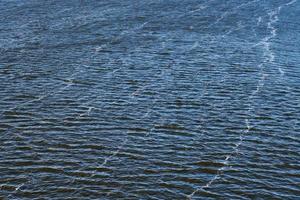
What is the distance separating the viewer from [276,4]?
116 meters

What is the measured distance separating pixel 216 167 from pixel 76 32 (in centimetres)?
5163

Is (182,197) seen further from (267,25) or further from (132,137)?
(267,25)

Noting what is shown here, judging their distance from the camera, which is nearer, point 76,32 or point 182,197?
point 182,197

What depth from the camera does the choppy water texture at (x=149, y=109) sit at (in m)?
41.4

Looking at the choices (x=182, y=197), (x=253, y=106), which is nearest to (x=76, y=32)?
(x=253, y=106)

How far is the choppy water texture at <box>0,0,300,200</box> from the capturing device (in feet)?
136

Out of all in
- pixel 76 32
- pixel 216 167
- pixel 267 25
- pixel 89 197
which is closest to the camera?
pixel 89 197

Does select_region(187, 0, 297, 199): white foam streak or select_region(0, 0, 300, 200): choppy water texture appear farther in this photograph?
select_region(187, 0, 297, 199): white foam streak

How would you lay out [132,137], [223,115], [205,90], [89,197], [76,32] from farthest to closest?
1. [76,32]
2. [205,90]
3. [223,115]
4. [132,137]
5. [89,197]

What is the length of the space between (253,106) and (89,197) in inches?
960

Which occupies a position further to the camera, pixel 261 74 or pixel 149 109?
A: pixel 261 74

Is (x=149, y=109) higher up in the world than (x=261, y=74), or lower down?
higher up

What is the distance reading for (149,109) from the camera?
181 ft

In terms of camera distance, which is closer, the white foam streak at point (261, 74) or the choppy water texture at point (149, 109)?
the choppy water texture at point (149, 109)
